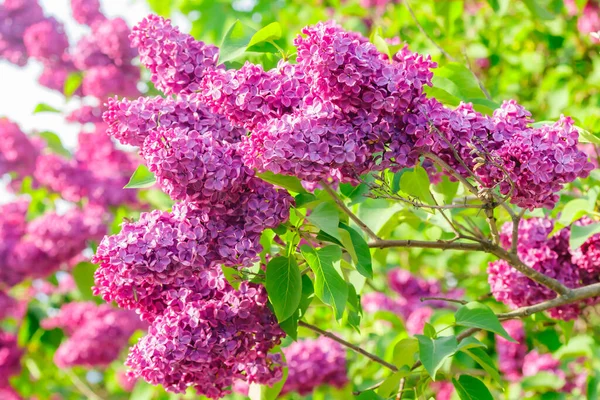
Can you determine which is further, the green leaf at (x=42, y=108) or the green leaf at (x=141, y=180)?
the green leaf at (x=42, y=108)

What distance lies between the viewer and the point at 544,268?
7.30 ft

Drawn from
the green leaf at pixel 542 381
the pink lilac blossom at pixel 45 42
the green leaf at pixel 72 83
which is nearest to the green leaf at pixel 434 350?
the green leaf at pixel 542 381

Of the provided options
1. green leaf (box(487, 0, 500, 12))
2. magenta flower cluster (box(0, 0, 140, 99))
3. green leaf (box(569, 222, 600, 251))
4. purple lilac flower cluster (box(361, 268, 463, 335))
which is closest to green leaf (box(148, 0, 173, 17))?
magenta flower cluster (box(0, 0, 140, 99))

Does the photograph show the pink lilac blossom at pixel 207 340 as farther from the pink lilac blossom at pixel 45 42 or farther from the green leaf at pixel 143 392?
the pink lilac blossom at pixel 45 42

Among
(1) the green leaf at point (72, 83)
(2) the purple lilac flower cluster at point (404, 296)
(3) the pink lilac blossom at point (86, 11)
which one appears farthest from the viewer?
(3) the pink lilac blossom at point (86, 11)

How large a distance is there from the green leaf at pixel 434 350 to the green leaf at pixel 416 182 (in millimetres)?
334

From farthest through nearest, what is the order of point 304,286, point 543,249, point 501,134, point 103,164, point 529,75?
1. point 103,164
2. point 529,75
3. point 543,249
4. point 304,286
5. point 501,134

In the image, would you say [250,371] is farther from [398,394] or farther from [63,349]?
[63,349]

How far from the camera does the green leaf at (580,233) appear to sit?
1994 mm

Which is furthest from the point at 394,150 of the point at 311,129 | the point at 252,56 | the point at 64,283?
the point at 64,283

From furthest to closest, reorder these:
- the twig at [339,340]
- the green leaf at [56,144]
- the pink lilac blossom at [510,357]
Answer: the green leaf at [56,144]
the pink lilac blossom at [510,357]
the twig at [339,340]

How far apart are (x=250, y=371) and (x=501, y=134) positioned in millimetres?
809

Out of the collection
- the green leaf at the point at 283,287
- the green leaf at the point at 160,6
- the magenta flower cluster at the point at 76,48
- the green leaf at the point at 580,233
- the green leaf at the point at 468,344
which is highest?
the green leaf at the point at 160,6

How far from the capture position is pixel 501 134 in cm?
160
